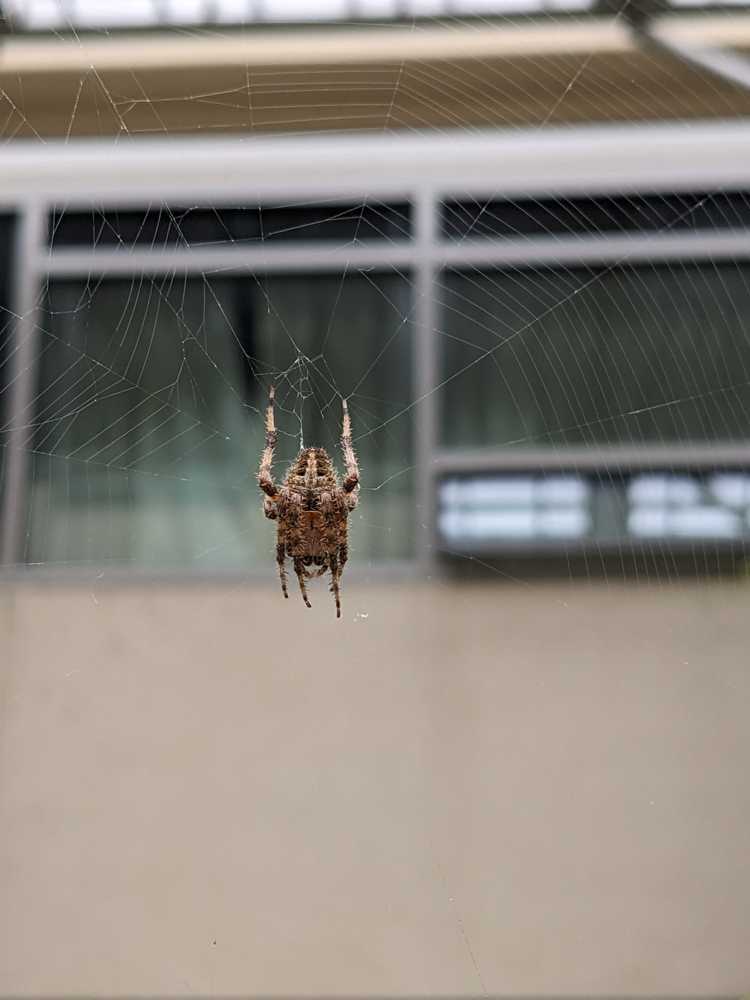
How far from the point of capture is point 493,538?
5.50 m

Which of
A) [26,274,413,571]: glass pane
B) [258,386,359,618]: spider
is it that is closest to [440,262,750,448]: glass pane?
[26,274,413,571]: glass pane

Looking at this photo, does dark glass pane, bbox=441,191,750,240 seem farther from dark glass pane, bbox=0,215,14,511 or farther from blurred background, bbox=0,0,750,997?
dark glass pane, bbox=0,215,14,511

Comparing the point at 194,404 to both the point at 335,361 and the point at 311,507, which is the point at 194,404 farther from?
the point at 311,507

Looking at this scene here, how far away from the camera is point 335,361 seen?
5.98 meters

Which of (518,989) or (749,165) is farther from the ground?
(749,165)

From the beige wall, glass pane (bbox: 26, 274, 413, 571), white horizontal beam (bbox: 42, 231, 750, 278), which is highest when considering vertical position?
white horizontal beam (bbox: 42, 231, 750, 278)

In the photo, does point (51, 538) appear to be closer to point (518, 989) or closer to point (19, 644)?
point (19, 644)

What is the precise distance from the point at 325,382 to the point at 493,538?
1.48m

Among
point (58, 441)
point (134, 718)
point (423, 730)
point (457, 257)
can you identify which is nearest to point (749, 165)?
point (457, 257)

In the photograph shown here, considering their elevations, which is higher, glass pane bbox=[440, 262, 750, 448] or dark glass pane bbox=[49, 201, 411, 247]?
dark glass pane bbox=[49, 201, 411, 247]

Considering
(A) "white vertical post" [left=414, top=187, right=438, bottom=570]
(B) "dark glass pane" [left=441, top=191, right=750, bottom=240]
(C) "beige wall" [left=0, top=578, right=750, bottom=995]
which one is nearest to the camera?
(C) "beige wall" [left=0, top=578, right=750, bottom=995]

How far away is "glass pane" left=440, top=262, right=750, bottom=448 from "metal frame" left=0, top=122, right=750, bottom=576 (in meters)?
0.13

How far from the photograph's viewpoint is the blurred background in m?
5.19

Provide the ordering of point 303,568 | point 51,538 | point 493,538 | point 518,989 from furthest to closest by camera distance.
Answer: point 51,538
point 493,538
point 518,989
point 303,568
